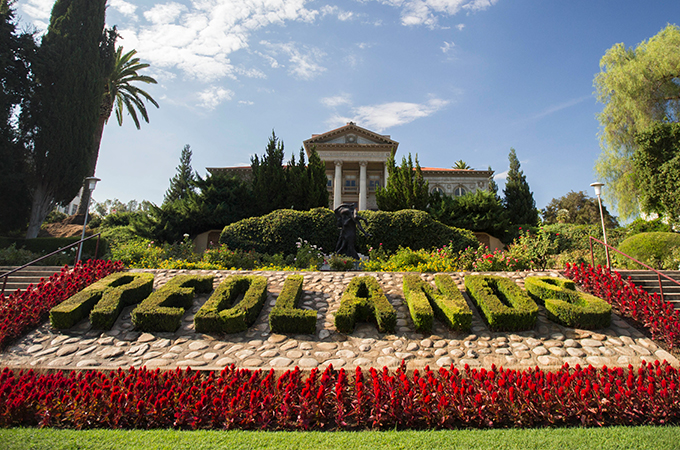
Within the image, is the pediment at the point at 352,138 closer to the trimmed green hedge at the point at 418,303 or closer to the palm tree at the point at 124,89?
the palm tree at the point at 124,89

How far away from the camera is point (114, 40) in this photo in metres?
21.8

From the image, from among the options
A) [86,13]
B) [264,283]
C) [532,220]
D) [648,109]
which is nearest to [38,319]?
[264,283]

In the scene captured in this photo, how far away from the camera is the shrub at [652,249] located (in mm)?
11805

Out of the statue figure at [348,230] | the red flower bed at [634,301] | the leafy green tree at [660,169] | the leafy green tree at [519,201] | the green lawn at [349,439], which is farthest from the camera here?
the leafy green tree at [519,201]

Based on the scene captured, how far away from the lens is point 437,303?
6773 millimetres

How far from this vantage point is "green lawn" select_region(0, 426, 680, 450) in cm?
321

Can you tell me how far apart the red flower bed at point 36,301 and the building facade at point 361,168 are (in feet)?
86.3

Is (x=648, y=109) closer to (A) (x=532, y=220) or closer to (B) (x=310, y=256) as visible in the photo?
(A) (x=532, y=220)

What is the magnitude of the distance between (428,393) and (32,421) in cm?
440

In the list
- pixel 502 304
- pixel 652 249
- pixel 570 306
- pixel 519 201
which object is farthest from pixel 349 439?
pixel 519 201

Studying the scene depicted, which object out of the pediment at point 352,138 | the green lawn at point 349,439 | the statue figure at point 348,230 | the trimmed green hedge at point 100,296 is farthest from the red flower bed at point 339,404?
the pediment at point 352,138

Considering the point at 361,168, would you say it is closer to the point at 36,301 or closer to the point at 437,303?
the point at 437,303

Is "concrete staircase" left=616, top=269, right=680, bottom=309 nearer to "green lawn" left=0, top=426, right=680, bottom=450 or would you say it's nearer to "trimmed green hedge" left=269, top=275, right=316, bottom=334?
"green lawn" left=0, top=426, right=680, bottom=450

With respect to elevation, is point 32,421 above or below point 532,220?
below
